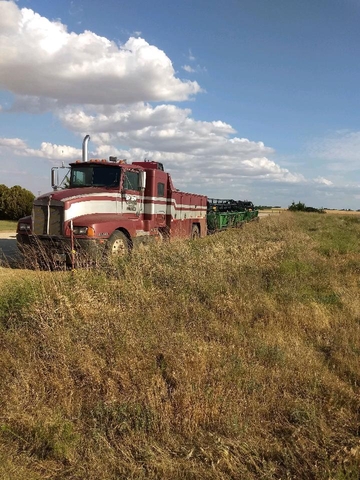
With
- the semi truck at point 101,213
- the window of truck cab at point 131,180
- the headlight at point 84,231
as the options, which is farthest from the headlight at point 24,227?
the window of truck cab at point 131,180

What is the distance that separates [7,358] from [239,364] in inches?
92.5

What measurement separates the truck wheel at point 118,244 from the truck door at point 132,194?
0.91 m

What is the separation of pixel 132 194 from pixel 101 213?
1.42 m

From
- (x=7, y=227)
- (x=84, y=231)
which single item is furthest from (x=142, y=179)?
(x=7, y=227)

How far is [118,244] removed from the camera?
28.5ft

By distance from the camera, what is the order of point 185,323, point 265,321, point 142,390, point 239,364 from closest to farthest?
1. point 142,390
2. point 239,364
3. point 185,323
4. point 265,321

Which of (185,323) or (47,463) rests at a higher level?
(185,323)

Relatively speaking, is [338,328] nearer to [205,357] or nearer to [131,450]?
[205,357]

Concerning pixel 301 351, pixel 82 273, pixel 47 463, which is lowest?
pixel 47 463

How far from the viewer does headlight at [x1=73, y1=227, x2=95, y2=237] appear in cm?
772

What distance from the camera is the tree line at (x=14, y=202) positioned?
24.9m

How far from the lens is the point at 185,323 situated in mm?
4824

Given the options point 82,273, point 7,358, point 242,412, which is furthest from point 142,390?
point 82,273

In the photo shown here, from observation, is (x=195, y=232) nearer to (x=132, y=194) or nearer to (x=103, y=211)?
(x=132, y=194)
